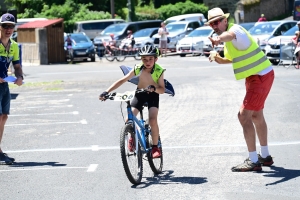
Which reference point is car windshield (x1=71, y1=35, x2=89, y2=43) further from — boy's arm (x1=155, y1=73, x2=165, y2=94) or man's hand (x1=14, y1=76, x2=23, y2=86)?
boy's arm (x1=155, y1=73, x2=165, y2=94)

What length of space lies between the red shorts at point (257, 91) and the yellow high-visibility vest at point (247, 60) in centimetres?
11

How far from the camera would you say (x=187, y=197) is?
310 inches

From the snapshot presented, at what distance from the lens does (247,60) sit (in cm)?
915

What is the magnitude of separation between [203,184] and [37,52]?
1201 inches

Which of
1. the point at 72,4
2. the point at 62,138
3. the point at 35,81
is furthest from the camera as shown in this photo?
the point at 72,4

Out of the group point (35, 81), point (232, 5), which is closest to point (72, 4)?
point (232, 5)

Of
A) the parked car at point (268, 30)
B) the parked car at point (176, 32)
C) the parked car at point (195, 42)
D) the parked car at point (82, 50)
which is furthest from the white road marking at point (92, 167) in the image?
the parked car at point (176, 32)

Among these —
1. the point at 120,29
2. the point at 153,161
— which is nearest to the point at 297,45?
the point at 153,161

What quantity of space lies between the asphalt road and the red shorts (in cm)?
83

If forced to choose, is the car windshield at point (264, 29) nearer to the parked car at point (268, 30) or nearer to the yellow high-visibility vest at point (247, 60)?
the parked car at point (268, 30)

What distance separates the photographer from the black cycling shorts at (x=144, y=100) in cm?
910

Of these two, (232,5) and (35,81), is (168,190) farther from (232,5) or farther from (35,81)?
(232,5)

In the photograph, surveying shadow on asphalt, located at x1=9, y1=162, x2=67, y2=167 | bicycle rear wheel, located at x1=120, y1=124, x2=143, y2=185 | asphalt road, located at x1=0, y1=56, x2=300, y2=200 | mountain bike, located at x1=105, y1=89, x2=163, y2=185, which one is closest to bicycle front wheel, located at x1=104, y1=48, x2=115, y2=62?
asphalt road, located at x1=0, y1=56, x2=300, y2=200

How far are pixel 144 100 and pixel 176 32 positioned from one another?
34.6m
